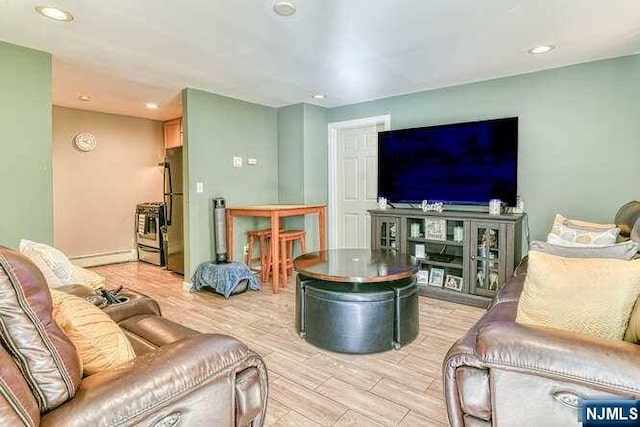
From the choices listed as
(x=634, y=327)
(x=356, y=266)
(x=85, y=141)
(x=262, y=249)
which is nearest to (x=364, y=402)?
(x=356, y=266)

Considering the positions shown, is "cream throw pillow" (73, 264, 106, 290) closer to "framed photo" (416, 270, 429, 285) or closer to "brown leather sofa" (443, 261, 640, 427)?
"brown leather sofa" (443, 261, 640, 427)

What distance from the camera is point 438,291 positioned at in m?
3.79

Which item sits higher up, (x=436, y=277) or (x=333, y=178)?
(x=333, y=178)

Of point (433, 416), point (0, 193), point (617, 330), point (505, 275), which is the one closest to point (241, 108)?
point (0, 193)

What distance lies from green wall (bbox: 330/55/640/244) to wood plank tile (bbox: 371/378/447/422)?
93.0 inches

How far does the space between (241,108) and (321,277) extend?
2987 millimetres

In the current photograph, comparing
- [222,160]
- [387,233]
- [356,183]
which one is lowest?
[387,233]

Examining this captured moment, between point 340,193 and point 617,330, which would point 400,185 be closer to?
point 340,193

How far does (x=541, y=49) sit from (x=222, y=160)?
11.2 ft

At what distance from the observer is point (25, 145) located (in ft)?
9.37

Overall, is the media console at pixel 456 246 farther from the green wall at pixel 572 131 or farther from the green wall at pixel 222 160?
the green wall at pixel 222 160

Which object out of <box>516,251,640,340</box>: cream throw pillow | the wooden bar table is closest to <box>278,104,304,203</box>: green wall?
the wooden bar table

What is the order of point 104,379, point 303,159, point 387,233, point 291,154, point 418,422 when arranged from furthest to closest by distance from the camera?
1. point 291,154
2. point 303,159
3. point 387,233
4. point 418,422
5. point 104,379

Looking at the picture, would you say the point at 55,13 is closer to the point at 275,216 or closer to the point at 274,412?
the point at 275,216
